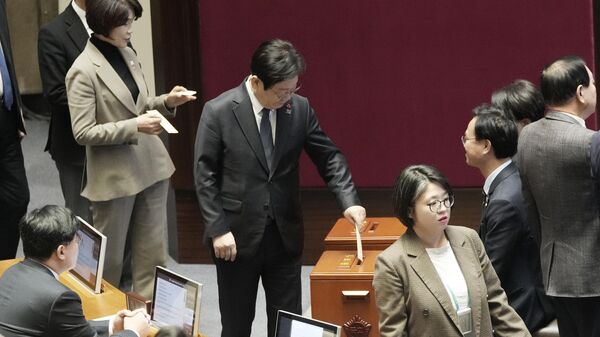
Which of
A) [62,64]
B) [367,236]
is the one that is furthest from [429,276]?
[62,64]

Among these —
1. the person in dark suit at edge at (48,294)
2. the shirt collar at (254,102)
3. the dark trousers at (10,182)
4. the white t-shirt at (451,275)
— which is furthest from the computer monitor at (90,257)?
the white t-shirt at (451,275)

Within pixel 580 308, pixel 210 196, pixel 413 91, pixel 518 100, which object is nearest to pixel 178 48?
pixel 413 91

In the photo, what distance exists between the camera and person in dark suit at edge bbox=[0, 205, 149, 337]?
418 centimetres

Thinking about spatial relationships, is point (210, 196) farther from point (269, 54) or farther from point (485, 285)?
point (485, 285)

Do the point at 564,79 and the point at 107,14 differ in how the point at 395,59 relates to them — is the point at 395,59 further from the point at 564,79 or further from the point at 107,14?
the point at 564,79

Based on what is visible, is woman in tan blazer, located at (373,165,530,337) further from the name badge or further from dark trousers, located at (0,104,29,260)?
dark trousers, located at (0,104,29,260)

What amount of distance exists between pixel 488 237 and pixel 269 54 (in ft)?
3.66

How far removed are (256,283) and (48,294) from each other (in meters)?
1.19

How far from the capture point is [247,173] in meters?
5.02

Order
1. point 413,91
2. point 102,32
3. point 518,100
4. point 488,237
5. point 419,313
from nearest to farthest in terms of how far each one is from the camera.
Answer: point 419,313 → point 488,237 → point 518,100 → point 102,32 → point 413,91

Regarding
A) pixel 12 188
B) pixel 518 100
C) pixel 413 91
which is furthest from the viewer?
pixel 413 91

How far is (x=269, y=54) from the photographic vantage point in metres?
4.79

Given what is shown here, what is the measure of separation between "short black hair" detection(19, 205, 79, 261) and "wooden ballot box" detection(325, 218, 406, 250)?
1248 mm

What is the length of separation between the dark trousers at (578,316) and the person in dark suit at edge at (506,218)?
0.11 meters
